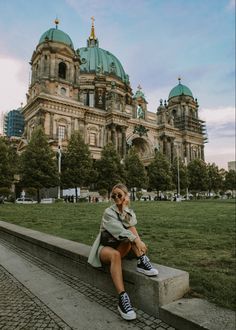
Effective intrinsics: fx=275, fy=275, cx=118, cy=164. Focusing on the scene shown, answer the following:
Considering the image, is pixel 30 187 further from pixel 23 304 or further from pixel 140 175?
pixel 23 304

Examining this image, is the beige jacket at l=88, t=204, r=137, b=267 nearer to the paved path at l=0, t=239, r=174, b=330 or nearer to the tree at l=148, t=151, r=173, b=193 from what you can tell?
the paved path at l=0, t=239, r=174, b=330

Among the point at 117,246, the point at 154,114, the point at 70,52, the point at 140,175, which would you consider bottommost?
the point at 117,246

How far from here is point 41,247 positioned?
627 centimetres

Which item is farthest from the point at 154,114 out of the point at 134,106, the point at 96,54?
the point at 96,54

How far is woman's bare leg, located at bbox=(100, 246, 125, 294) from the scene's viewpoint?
3709 mm

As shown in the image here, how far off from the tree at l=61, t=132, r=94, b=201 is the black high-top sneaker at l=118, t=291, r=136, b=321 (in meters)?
33.9

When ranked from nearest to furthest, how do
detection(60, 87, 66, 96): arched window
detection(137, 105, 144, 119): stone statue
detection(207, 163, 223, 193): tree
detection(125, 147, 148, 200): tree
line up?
1. detection(125, 147, 148, 200): tree
2. detection(60, 87, 66, 96): arched window
3. detection(207, 163, 223, 193): tree
4. detection(137, 105, 144, 119): stone statue

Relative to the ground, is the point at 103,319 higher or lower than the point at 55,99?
lower

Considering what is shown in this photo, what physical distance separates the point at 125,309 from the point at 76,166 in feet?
115

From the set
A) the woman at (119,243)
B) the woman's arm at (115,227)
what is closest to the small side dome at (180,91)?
the woman at (119,243)

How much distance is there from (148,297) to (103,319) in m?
0.63

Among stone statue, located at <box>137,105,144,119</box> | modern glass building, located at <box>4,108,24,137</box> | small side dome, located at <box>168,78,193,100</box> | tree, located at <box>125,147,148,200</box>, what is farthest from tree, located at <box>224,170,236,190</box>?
modern glass building, located at <box>4,108,24,137</box>

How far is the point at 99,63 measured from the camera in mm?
72312

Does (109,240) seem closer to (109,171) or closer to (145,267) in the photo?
(145,267)
